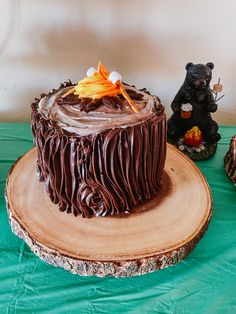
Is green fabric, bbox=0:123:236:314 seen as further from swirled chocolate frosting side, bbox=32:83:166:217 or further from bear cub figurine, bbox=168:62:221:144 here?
bear cub figurine, bbox=168:62:221:144

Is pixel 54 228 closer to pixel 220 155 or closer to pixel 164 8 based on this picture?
pixel 220 155

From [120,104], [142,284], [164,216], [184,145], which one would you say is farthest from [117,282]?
[184,145]

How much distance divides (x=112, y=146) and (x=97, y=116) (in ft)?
0.39

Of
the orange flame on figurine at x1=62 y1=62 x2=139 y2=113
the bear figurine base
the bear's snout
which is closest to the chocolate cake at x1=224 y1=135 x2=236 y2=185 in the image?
the bear figurine base

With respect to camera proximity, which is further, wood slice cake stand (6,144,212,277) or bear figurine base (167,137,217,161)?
bear figurine base (167,137,217,161)

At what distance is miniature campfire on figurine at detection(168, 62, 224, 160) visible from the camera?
1604 millimetres

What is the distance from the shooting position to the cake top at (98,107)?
1.09 meters

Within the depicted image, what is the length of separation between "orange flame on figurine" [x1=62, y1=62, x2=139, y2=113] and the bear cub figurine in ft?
1.54

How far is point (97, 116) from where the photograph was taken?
Result: 44.0 inches

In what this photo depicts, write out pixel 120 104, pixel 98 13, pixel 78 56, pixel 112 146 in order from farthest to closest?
pixel 78 56
pixel 98 13
pixel 120 104
pixel 112 146

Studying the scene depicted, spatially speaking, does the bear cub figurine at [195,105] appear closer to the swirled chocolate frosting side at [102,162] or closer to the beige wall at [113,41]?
the beige wall at [113,41]

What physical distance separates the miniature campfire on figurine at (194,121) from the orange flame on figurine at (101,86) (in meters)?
0.48

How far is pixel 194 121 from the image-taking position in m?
1.69

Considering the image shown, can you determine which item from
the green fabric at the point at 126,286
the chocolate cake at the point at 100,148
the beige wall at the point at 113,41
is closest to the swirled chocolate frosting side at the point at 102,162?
the chocolate cake at the point at 100,148
